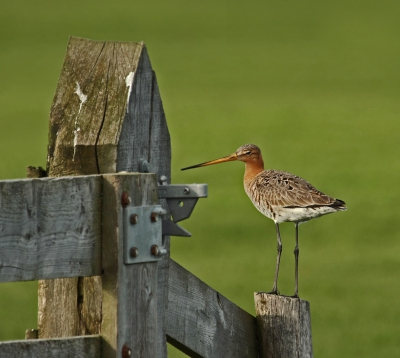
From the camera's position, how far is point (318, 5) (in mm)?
50719

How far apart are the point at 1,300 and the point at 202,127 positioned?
1462 centimetres

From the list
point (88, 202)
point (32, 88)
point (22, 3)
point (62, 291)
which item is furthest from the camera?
point (22, 3)

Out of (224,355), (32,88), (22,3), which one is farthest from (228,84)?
(224,355)

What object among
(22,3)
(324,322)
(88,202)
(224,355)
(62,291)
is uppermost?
(22,3)

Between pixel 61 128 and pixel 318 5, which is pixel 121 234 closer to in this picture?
pixel 61 128

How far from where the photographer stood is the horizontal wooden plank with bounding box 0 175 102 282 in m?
3.25

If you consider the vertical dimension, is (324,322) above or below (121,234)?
below

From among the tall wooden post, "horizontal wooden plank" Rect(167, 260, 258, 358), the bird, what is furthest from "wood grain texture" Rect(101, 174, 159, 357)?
the bird

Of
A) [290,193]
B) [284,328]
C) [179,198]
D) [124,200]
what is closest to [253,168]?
[290,193]

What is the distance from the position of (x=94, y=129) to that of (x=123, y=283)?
2.03 ft

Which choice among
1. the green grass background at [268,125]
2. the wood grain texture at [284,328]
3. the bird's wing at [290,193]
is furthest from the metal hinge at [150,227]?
the green grass background at [268,125]

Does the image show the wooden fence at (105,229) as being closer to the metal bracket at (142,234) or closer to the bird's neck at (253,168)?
the metal bracket at (142,234)

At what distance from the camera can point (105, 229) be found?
3521mm

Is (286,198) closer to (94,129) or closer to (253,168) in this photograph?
(253,168)
